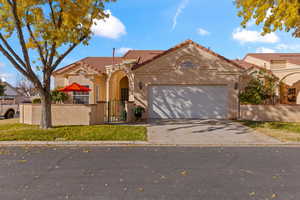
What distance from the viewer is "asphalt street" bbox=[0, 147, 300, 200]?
3604mm

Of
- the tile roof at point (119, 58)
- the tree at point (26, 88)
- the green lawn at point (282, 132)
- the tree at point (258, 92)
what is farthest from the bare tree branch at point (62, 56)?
the tree at point (26, 88)

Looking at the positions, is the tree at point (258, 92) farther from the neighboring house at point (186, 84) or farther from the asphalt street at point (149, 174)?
the asphalt street at point (149, 174)

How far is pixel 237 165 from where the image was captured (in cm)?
516

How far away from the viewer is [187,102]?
13875 millimetres

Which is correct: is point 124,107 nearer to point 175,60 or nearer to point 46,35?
point 175,60

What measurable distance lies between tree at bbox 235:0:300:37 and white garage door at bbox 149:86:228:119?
16.7 feet

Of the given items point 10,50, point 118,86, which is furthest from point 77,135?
point 118,86

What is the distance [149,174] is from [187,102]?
988 centimetres

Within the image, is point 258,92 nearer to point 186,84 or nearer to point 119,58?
point 186,84

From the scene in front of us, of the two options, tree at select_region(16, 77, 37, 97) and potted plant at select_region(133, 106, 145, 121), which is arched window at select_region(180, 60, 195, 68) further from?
tree at select_region(16, 77, 37, 97)

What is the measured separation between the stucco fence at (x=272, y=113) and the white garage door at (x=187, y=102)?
5.62ft

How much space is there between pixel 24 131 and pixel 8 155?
10.5ft

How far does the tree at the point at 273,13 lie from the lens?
26.6 feet

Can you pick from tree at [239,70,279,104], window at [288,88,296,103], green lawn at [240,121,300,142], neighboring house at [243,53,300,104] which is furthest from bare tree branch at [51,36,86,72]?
window at [288,88,296,103]
